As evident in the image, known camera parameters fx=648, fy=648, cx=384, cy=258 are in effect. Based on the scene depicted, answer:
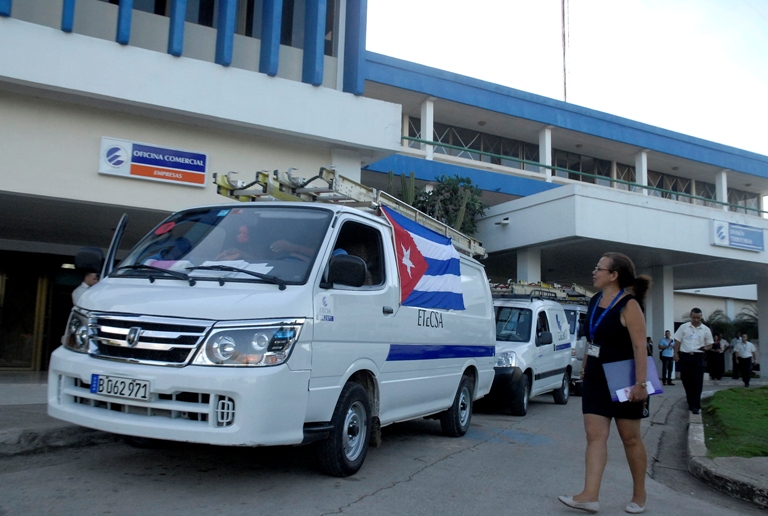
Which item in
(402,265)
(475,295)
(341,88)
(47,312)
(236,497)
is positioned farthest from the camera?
(47,312)

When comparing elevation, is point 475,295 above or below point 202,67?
below

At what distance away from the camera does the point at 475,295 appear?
862cm

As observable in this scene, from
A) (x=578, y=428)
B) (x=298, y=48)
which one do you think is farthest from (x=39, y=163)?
(x=578, y=428)

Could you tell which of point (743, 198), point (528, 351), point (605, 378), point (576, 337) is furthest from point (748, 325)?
point (605, 378)

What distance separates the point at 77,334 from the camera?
4.75m

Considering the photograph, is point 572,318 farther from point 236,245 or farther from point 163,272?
point 163,272

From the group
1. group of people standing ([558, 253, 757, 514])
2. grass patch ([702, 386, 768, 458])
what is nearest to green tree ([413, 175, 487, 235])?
grass patch ([702, 386, 768, 458])

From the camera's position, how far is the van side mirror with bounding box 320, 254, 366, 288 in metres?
4.81

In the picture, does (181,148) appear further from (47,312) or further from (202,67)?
(47,312)

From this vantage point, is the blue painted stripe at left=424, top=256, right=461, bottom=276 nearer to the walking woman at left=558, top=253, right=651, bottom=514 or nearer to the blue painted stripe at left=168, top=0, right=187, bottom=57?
the walking woman at left=558, top=253, right=651, bottom=514

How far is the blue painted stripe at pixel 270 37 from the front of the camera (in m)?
11.9

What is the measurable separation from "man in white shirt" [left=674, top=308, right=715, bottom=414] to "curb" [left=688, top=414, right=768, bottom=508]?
3.79 m

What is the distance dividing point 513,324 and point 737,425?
380 centimetres

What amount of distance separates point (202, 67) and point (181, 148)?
1.44m
